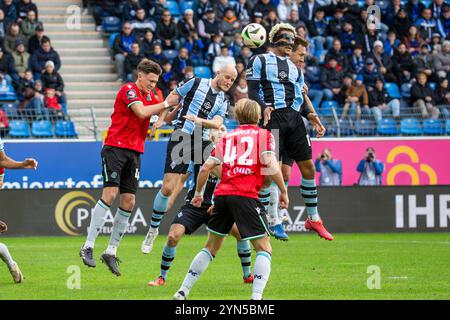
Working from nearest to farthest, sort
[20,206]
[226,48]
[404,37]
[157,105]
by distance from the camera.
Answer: [157,105], [20,206], [226,48], [404,37]

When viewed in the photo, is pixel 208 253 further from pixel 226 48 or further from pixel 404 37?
pixel 404 37

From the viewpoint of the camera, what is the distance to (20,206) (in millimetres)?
22375

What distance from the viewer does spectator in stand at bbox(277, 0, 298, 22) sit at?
94.6ft

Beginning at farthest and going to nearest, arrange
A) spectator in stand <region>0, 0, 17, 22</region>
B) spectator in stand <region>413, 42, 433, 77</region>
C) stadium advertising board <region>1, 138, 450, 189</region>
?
1. spectator in stand <region>413, 42, 433, 77</region>
2. spectator in stand <region>0, 0, 17, 22</region>
3. stadium advertising board <region>1, 138, 450, 189</region>

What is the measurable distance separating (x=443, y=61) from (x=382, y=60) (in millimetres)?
1770

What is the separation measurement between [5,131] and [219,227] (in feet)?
48.7

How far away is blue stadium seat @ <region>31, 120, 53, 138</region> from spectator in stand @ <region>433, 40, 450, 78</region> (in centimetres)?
1135

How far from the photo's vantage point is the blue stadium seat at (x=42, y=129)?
79.9 ft

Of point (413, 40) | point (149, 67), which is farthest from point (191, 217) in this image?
point (413, 40)

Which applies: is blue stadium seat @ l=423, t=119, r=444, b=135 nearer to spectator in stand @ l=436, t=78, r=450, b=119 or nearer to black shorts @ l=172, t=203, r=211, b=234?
spectator in stand @ l=436, t=78, r=450, b=119

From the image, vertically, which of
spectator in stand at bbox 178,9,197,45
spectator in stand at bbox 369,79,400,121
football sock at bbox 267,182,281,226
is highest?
spectator in stand at bbox 178,9,197,45

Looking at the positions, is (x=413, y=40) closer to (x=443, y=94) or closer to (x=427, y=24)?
(x=427, y=24)

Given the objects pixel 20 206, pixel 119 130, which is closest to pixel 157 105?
pixel 119 130

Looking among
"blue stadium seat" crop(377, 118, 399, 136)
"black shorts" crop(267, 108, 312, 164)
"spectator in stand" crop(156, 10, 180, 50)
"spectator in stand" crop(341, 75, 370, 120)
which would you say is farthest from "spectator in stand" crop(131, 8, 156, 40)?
"black shorts" crop(267, 108, 312, 164)
